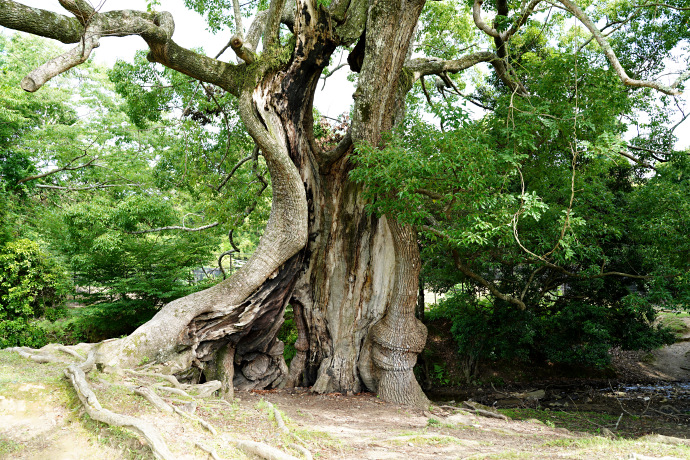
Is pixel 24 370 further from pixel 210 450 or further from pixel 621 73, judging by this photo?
pixel 621 73

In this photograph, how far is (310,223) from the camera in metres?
8.20

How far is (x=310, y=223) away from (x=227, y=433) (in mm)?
4664

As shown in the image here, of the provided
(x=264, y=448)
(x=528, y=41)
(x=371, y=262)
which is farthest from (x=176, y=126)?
(x=528, y=41)

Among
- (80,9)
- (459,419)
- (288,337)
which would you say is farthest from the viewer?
(288,337)

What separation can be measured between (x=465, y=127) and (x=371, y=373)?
4.79 meters

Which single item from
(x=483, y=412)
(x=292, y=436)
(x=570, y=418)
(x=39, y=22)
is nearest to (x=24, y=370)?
(x=292, y=436)

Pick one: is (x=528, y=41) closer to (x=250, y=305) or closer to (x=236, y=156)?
(x=236, y=156)

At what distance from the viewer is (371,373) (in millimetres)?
8406

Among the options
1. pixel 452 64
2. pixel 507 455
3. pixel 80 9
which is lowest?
pixel 507 455

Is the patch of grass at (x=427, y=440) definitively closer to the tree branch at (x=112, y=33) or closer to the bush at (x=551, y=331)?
the tree branch at (x=112, y=33)

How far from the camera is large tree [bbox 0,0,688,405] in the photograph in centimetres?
644

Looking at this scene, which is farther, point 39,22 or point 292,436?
point 39,22

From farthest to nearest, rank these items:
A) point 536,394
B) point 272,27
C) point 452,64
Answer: point 536,394 < point 452,64 < point 272,27

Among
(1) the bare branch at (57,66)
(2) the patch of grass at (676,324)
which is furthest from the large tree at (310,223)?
(2) the patch of grass at (676,324)
